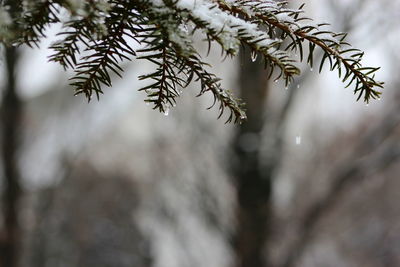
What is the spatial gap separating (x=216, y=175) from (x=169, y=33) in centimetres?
801

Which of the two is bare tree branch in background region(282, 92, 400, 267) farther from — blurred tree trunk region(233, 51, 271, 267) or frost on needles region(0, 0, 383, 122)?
frost on needles region(0, 0, 383, 122)

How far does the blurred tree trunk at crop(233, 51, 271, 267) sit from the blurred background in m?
0.01

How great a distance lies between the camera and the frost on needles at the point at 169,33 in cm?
64

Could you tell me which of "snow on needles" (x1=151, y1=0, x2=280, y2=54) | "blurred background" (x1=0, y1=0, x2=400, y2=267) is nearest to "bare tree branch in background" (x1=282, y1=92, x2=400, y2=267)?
"blurred background" (x1=0, y1=0, x2=400, y2=267)

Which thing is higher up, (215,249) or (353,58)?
(215,249)

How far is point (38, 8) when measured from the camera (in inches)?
24.9

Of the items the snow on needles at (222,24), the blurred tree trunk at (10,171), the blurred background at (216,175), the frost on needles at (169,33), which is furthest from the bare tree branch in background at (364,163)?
the snow on needles at (222,24)

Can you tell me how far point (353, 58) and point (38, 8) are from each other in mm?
521

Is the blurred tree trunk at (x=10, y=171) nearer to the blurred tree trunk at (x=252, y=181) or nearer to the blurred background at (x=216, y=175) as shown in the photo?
the blurred background at (x=216, y=175)

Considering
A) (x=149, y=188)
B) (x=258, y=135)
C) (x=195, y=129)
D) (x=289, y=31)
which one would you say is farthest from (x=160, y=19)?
(x=149, y=188)

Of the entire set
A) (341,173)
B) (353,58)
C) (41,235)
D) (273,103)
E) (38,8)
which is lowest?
(38,8)

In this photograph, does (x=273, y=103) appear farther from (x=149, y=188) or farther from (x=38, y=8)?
(x=149, y=188)

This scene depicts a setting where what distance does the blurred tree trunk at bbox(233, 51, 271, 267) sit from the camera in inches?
196

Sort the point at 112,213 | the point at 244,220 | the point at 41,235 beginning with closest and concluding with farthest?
the point at 244,220
the point at 41,235
the point at 112,213
